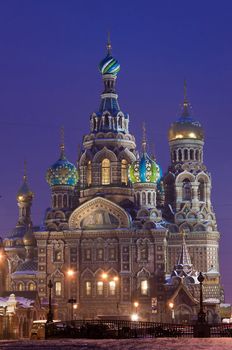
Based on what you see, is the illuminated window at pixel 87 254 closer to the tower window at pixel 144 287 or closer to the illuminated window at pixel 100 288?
the illuminated window at pixel 100 288

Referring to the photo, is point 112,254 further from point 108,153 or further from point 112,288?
point 108,153

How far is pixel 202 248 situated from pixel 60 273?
14364 mm

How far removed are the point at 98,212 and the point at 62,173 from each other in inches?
231

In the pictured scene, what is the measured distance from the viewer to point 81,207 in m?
87.1

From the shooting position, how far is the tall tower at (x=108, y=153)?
294 feet

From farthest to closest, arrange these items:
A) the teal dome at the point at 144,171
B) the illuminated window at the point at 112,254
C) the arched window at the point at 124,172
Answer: the arched window at the point at 124,172 → the teal dome at the point at 144,171 → the illuminated window at the point at 112,254

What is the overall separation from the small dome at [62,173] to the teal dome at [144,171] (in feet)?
19.9

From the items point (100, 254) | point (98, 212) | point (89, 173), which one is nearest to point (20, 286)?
point (100, 254)

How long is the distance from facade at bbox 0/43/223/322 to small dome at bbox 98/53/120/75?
105mm

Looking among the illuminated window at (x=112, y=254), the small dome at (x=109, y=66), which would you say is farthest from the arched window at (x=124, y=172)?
the small dome at (x=109, y=66)

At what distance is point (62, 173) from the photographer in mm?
89938

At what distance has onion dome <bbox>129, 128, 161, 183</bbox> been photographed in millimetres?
86812

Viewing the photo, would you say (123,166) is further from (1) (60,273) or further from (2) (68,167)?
(1) (60,273)

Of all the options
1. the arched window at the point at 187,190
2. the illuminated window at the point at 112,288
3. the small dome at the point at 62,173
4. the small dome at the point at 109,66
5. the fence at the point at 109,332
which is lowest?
the fence at the point at 109,332
